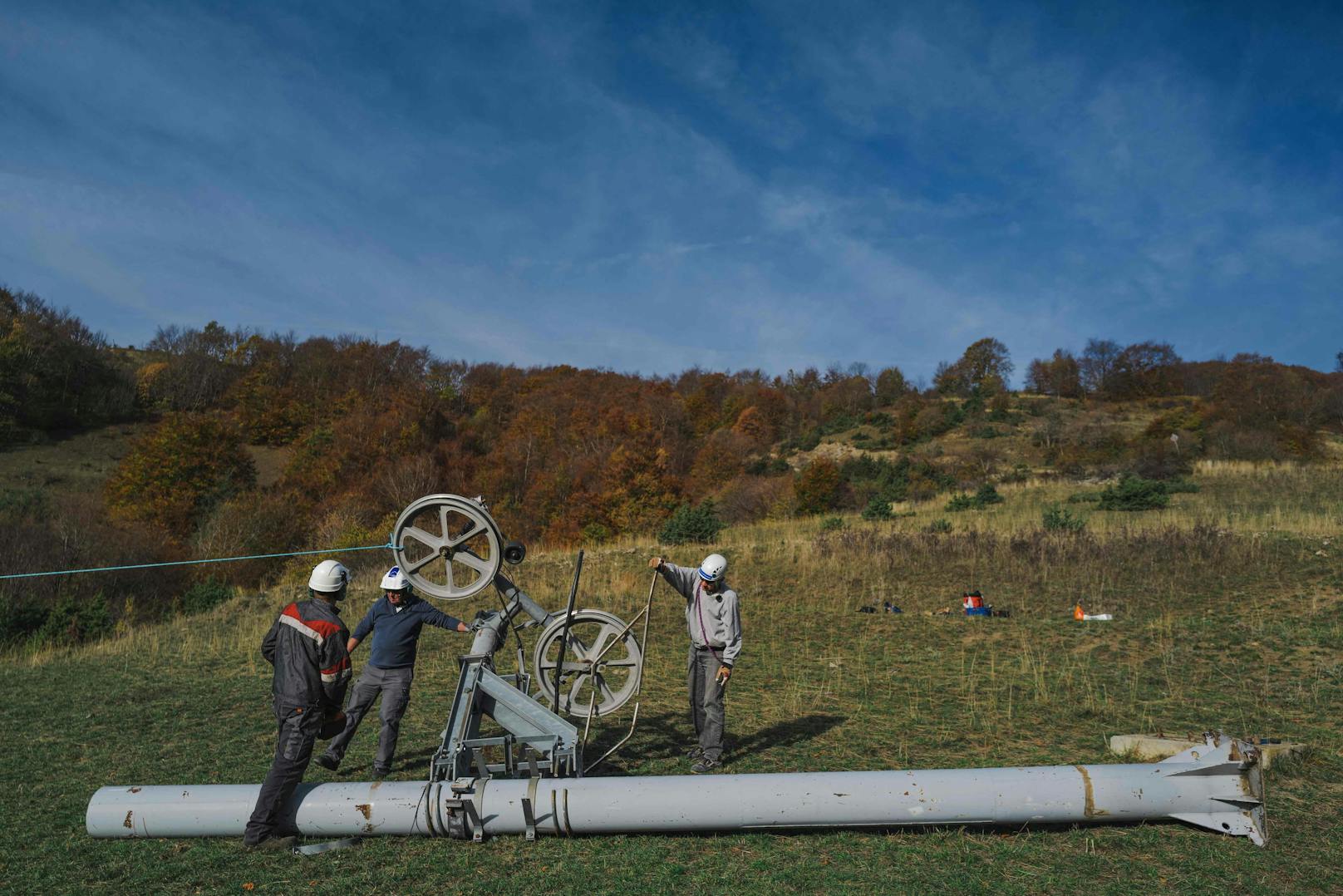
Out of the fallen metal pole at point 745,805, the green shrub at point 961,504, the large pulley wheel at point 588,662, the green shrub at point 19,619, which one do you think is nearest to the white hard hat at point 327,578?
the fallen metal pole at point 745,805

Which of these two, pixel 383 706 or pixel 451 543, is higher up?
pixel 451 543

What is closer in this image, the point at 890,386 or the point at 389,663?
the point at 389,663

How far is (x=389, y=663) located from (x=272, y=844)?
2242 mm

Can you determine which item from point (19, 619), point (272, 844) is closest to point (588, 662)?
point (272, 844)

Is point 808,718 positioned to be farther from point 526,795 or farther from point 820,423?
point 820,423

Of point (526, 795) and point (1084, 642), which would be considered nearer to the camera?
point (526, 795)

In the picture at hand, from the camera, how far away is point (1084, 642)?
47.6 feet

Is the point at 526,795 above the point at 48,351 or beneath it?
beneath

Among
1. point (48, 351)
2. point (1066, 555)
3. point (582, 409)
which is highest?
point (48, 351)

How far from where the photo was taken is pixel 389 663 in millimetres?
8273

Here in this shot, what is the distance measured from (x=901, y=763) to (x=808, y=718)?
2.07 meters

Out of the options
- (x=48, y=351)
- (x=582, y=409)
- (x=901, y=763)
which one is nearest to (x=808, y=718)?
(x=901, y=763)

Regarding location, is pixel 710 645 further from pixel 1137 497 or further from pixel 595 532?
pixel 595 532

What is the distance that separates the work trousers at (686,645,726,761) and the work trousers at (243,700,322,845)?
3555mm
